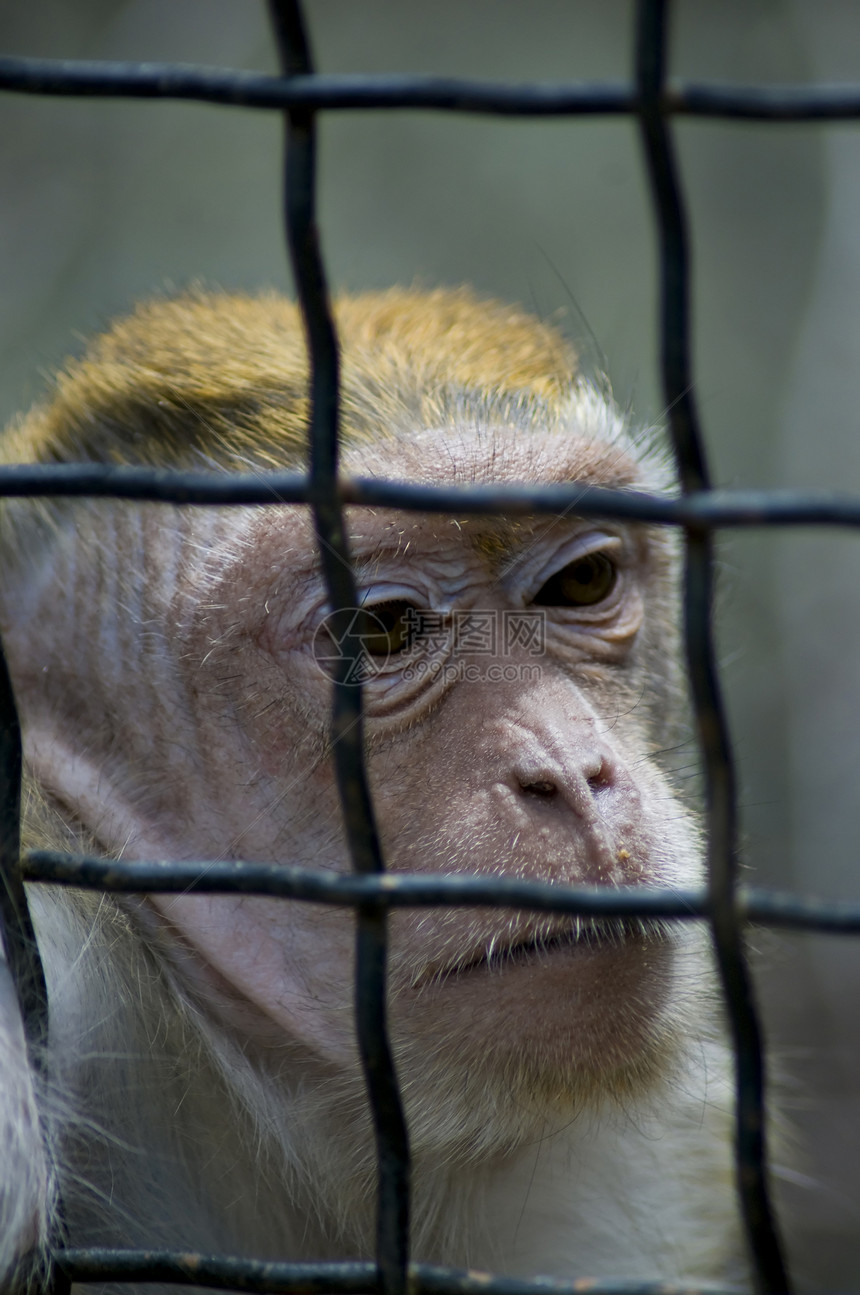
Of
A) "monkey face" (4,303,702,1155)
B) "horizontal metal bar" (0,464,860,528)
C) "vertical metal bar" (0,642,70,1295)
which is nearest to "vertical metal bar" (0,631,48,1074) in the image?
"vertical metal bar" (0,642,70,1295)

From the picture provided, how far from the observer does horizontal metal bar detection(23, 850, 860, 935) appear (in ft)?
3.07

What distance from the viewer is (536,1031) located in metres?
1.54

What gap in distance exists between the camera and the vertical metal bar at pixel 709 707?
96 centimetres

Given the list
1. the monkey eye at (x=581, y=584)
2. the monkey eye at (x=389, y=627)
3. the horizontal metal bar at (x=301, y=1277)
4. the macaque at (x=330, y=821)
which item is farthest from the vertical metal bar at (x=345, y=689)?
the monkey eye at (x=581, y=584)

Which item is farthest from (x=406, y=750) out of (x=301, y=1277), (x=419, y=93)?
(x=419, y=93)

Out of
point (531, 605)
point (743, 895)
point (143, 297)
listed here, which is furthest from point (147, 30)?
point (743, 895)

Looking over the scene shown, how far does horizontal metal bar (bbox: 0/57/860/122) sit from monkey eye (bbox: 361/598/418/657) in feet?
2.85

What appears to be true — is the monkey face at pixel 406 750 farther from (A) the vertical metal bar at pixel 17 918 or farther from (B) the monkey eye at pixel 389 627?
(A) the vertical metal bar at pixel 17 918

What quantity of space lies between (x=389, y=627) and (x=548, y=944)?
526mm

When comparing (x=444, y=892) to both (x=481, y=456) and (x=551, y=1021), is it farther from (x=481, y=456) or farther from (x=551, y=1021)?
(x=481, y=456)

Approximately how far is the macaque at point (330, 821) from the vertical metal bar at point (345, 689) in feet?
1.40

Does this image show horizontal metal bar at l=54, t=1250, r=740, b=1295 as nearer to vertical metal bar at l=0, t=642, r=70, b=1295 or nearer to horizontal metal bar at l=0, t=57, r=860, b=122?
vertical metal bar at l=0, t=642, r=70, b=1295

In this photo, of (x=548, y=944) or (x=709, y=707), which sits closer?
(x=709, y=707)

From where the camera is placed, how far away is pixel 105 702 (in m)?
1.83
